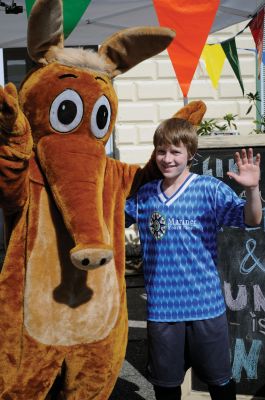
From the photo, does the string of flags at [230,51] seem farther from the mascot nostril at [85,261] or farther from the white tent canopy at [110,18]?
the mascot nostril at [85,261]

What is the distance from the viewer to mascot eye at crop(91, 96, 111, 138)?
2.61 m

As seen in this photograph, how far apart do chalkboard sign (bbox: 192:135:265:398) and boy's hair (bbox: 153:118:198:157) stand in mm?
658

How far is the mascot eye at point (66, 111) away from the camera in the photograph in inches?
99.6

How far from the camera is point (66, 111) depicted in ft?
8.34

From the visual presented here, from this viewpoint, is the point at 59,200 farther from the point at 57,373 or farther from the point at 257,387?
the point at 257,387

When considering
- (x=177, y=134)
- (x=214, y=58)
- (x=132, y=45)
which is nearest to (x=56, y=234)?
(x=177, y=134)

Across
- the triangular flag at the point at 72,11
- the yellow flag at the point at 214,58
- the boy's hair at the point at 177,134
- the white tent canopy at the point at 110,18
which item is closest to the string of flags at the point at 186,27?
the triangular flag at the point at 72,11

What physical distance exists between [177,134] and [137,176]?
0.31m

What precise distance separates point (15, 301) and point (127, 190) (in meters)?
0.71

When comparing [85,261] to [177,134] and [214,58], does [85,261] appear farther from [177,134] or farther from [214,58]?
[214,58]

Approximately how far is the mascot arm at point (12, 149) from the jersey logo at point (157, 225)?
58cm

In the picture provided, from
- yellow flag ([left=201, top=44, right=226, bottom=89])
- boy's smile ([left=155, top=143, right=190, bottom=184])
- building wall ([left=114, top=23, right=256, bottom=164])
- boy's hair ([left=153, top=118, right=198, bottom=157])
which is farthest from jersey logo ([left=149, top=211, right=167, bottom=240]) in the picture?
building wall ([left=114, top=23, right=256, bottom=164])

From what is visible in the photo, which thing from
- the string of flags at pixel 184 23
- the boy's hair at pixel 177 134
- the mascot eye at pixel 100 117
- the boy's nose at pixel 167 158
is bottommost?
the boy's nose at pixel 167 158

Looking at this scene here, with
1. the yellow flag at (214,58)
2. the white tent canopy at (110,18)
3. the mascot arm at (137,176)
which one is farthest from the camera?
the yellow flag at (214,58)
